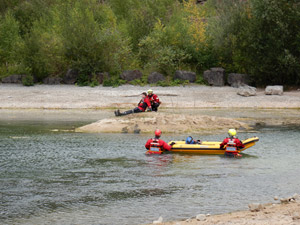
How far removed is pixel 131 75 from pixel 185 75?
4.58m

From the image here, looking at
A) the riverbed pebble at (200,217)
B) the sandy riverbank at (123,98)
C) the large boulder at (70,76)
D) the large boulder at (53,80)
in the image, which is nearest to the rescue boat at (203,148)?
the riverbed pebble at (200,217)

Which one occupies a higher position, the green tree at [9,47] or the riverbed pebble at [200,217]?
the green tree at [9,47]

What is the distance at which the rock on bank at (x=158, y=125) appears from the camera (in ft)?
83.5

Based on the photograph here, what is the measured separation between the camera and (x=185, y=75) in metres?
43.1

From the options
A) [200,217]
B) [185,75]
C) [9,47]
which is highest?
[9,47]

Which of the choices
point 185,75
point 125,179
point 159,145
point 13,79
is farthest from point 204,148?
point 13,79

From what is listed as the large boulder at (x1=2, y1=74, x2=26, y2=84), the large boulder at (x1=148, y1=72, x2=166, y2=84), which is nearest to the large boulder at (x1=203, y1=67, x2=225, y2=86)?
the large boulder at (x1=148, y1=72, x2=166, y2=84)

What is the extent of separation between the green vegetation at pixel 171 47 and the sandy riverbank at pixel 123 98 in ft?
6.90

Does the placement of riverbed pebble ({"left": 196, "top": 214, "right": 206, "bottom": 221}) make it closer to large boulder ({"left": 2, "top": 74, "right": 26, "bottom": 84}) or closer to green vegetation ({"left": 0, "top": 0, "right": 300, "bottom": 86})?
green vegetation ({"left": 0, "top": 0, "right": 300, "bottom": 86})

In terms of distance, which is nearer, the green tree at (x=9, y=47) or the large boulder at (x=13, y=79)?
the large boulder at (x=13, y=79)

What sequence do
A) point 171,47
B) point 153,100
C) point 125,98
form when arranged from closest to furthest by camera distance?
point 153,100 → point 125,98 → point 171,47

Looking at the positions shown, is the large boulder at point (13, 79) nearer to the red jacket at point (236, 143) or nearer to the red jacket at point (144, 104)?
the red jacket at point (144, 104)

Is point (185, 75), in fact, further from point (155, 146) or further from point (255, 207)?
point (255, 207)

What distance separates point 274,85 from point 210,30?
8.50m
